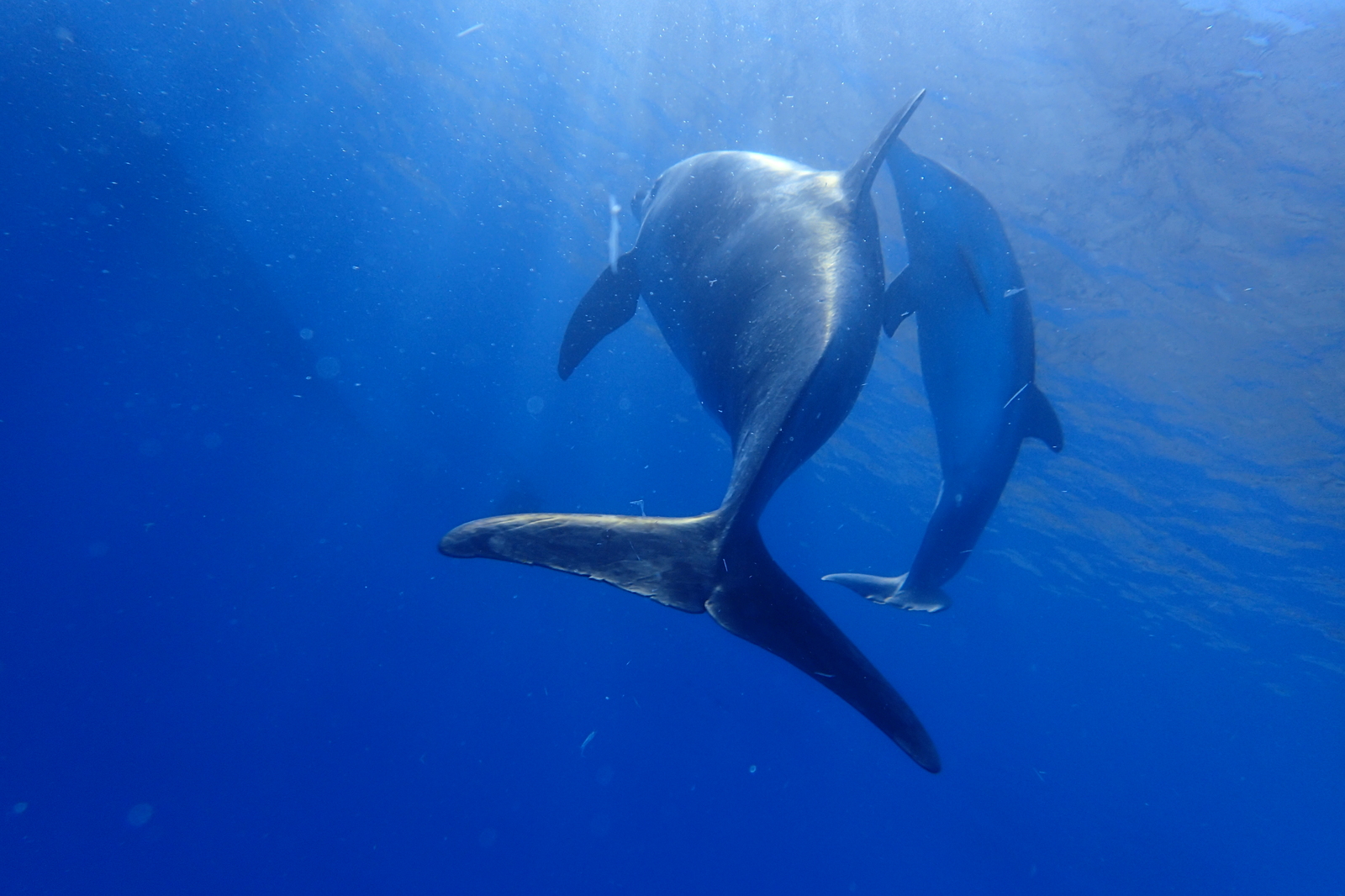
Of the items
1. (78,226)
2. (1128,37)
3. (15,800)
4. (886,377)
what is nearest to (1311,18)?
(1128,37)

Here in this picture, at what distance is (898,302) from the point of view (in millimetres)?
6582

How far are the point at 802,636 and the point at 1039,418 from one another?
6.61 meters

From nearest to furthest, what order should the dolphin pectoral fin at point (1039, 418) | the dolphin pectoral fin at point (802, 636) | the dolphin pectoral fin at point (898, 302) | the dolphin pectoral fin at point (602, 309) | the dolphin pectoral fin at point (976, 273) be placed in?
the dolphin pectoral fin at point (802, 636) < the dolphin pectoral fin at point (898, 302) < the dolphin pectoral fin at point (976, 273) < the dolphin pectoral fin at point (602, 309) < the dolphin pectoral fin at point (1039, 418)

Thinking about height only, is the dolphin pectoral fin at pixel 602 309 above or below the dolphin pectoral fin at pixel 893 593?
above

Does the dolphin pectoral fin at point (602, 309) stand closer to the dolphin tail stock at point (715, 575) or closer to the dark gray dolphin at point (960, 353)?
the dark gray dolphin at point (960, 353)

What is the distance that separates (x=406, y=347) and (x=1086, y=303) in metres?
39.3

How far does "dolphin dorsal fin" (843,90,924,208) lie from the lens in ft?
14.5

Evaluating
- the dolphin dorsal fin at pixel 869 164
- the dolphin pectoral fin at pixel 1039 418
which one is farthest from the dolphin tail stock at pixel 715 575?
the dolphin pectoral fin at pixel 1039 418

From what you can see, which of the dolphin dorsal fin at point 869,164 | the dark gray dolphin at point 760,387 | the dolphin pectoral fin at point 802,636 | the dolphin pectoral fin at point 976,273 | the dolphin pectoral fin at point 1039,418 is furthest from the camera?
the dolphin pectoral fin at point 1039,418

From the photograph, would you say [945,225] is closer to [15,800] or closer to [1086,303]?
[1086,303]

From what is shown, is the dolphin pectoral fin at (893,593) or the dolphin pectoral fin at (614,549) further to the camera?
the dolphin pectoral fin at (893,593)

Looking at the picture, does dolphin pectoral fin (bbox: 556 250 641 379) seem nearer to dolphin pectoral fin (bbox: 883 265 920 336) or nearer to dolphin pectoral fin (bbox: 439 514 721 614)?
dolphin pectoral fin (bbox: 883 265 920 336)

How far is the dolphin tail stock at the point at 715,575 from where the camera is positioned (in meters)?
3.16

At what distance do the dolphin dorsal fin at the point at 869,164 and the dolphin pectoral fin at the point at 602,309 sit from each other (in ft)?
10.3
